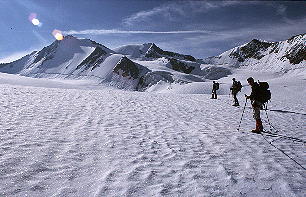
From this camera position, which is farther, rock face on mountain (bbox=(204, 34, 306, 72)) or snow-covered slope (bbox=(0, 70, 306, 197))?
rock face on mountain (bbox=(204, 34, 306, 72))

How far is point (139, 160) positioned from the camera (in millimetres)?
6438

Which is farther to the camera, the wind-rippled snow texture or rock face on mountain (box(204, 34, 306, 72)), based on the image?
rock face on mountain (box(204, 34, 306, 72))

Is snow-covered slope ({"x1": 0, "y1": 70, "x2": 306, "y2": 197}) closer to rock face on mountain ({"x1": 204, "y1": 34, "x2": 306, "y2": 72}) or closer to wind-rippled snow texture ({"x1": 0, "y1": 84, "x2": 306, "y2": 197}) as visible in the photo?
wind-rippled snow texture ({"x1": 0, "y1": 84, "x2": 306, "y2": 197})

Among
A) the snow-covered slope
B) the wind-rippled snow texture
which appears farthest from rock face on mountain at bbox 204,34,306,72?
the wind-rippled snow texture

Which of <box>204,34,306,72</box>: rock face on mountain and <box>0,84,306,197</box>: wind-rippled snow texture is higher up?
<box>204,34,306,72</box>: rock face on mountain

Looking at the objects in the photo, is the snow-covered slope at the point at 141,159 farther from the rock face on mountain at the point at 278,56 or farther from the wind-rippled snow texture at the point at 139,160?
the rock face on mountain at the point at 278,56

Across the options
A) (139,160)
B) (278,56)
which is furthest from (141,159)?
(278,56)

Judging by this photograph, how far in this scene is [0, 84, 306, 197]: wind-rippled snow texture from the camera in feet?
16.1

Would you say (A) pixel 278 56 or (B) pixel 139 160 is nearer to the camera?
(B) pixel 139 160

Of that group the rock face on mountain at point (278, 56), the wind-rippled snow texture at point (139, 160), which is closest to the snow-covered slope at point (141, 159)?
the wind-rippled snow texture at point (139, 160)

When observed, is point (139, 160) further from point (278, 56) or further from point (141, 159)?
point (278, 56)

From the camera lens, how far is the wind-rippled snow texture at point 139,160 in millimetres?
4922

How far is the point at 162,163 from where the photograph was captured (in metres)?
6.30

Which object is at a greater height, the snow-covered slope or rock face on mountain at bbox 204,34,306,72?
rock face on mountain at bbox 204,34,306,72
